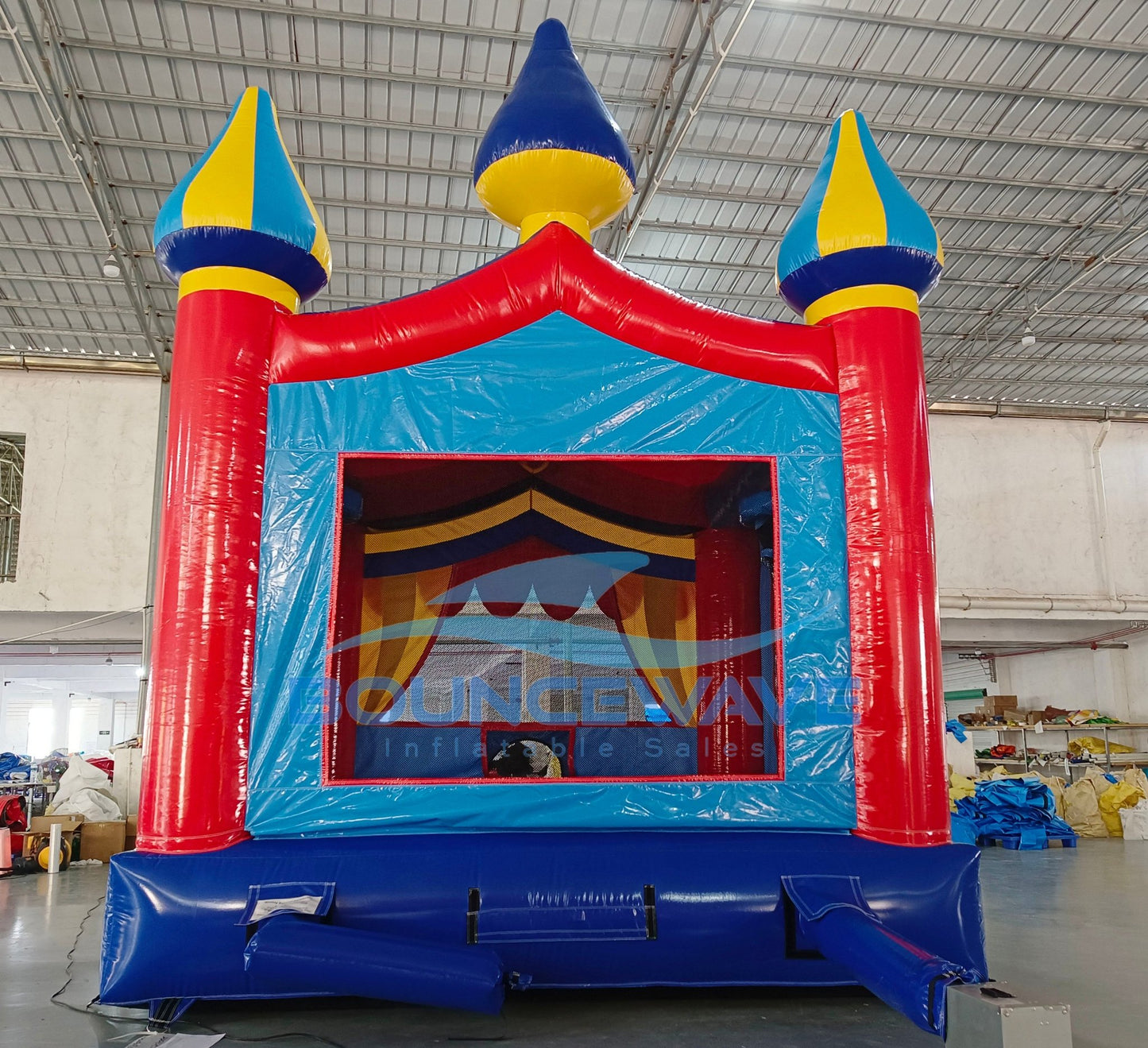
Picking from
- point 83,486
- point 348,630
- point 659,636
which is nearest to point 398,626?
point 348,630

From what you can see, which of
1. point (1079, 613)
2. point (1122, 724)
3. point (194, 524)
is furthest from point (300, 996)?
point (1122, 724)

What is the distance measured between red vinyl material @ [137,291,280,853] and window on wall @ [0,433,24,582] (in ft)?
27.1

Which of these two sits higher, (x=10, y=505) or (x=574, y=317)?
(x=10, y=505)

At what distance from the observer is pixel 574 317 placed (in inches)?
137

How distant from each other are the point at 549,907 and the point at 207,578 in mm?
1534

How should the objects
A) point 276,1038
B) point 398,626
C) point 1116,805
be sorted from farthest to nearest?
point 1116,805
point 398,626
point 276,1038

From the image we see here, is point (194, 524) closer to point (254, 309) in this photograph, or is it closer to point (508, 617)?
point (254, 309)

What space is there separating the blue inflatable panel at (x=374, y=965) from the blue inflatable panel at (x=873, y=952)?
38.0 inches

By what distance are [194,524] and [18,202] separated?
589 centimetres

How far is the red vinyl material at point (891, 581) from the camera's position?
3.16 m

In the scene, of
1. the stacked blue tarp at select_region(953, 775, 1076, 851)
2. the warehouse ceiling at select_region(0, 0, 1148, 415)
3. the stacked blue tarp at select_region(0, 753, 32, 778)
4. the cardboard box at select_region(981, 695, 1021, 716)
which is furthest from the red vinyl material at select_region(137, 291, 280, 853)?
the cardboard box at select_region(981, 695, 1021, 716)

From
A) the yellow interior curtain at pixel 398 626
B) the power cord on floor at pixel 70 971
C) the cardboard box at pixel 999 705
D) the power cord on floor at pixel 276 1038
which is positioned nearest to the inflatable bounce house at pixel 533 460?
the power cord on floor at pixel 276 1038

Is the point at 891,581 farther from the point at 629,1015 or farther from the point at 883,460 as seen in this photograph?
the point at 629,1015

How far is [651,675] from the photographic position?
5.15 m
